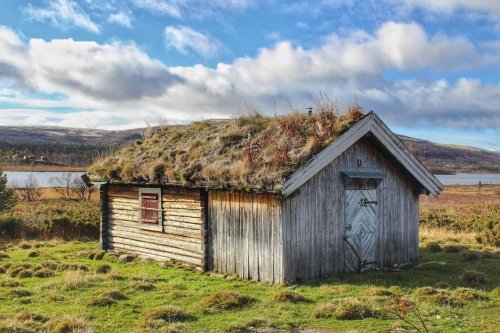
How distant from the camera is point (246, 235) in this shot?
12.8 m

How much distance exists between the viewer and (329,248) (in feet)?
42.9

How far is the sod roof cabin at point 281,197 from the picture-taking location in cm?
1216

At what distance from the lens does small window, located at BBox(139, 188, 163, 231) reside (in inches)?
614

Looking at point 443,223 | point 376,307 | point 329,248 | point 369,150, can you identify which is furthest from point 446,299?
point 443,223

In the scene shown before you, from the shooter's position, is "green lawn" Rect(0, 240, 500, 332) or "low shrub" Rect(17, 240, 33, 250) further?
"low shrub" Rect(17, 240, 33, 250)

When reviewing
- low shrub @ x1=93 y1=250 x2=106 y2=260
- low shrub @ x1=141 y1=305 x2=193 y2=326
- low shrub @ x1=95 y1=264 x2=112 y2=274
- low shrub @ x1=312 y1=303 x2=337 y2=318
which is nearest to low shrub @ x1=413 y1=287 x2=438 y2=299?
low shrub @ x1=312 y1=303 x2=337 y2=318

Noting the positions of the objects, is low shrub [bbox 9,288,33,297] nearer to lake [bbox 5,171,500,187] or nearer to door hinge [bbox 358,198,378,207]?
door hinge [bbox 358,198,378,207]

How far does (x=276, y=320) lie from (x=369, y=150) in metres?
6.92

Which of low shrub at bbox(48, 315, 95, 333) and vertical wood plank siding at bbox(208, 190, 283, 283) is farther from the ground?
vertical wood plank siding at bbox(208, 190, 283, 283)

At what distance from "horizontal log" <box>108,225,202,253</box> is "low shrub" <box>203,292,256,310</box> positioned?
4.14m

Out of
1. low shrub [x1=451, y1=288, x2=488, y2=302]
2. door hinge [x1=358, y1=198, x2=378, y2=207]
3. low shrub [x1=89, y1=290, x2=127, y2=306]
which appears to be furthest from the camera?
door hinge [x1=358, y1=198, x2=378, y2=207]

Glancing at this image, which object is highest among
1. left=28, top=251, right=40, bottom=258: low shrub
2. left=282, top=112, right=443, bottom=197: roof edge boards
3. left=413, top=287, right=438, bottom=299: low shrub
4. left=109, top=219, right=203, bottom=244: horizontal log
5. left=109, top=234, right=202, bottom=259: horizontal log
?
left=282, top=112, right=443, bottom=197: roof edge boards

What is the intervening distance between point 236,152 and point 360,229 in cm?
402

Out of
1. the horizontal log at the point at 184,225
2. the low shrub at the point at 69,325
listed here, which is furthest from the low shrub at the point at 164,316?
the horizontal log at the point at 184,225
